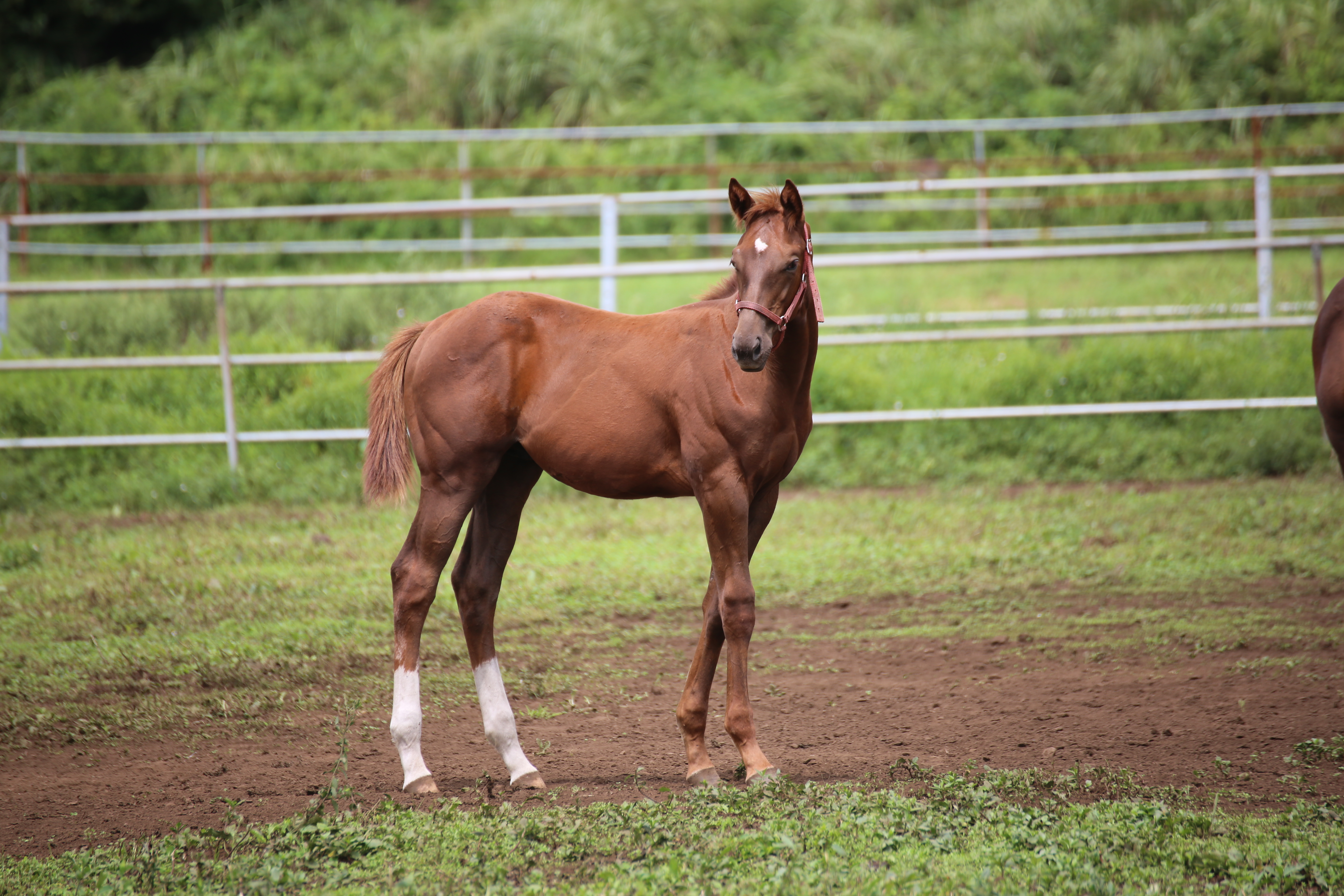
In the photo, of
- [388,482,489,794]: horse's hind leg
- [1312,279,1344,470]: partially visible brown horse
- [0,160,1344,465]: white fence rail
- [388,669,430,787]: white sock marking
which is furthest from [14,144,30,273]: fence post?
[1312,279,1344,470]: partially visible brown horse

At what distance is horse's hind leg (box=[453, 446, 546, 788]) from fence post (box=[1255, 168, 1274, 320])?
23.5 feet

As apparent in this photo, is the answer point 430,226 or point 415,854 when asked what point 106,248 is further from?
point 415,854

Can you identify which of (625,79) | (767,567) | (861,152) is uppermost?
(625,79)

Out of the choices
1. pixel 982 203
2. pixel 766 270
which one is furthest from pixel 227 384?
pixel 982 203

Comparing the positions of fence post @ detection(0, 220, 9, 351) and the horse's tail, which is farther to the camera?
fence post @ detection(0, 220, 9, 351)

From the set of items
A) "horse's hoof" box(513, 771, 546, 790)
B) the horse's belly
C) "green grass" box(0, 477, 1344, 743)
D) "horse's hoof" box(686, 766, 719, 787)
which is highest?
the horse's belly

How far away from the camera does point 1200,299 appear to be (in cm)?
1094

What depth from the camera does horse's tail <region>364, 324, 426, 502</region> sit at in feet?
14.9

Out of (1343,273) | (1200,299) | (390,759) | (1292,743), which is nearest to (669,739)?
(390,759)

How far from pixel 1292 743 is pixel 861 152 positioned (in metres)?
12.0

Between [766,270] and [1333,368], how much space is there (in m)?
3.25

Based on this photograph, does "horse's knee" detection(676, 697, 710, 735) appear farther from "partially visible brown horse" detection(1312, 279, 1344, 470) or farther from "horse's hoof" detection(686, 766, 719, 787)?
"partially visible brown horse" detection(1312, 279, 1344, 470)

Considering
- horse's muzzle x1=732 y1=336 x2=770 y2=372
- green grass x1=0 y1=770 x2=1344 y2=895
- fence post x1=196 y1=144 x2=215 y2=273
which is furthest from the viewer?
fence post x1=196 y1=144 x2=215 y2=273

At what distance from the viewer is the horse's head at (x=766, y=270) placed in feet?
12.0
